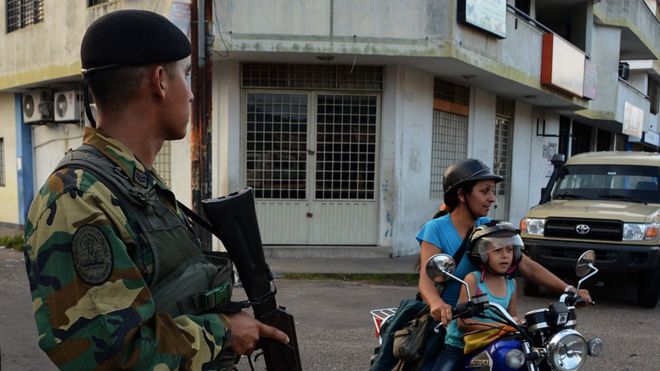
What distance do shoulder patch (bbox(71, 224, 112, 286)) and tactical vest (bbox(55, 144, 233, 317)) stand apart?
11 centimetres

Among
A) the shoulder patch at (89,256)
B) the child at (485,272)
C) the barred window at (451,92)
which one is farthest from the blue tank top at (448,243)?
the barred window at (451,92)

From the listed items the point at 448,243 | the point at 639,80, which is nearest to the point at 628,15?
the point at 639,80

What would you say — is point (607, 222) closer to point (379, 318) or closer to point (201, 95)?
point (379, 318)

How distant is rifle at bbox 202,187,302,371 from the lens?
155 centimetres

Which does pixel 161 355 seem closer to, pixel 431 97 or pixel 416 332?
pixel 416 332

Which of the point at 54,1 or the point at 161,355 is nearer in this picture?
the point at 161,355

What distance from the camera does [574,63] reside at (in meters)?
14.2

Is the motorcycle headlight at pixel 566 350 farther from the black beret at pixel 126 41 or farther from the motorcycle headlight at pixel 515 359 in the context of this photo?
the black beret at pixel 126 41

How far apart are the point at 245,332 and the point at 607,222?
6.42m

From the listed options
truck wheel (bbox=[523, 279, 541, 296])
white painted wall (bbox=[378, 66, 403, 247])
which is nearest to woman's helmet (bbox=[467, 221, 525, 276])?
truck wheel (bbox=[523, 279, 541, 296])

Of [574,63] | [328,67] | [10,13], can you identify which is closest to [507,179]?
Result: [574,63]

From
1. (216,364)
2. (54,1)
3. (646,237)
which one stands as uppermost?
(54,1)

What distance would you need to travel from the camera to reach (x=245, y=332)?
1428 mm

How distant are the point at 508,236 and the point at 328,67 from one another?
25.0ft
